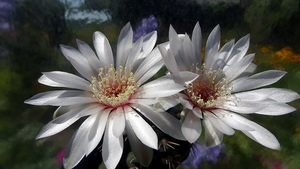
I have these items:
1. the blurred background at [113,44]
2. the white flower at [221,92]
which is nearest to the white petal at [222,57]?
the white flower at [221,92]

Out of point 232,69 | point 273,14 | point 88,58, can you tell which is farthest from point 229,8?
point 88,58

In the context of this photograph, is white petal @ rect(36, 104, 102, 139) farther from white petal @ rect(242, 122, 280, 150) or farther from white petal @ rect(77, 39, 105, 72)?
white petal @ rect(242, 122, 280, 150)

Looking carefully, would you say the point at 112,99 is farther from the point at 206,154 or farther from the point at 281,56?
the point at 281,56

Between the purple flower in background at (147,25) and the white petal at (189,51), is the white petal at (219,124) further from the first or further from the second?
the purple flower in background at (147,25)

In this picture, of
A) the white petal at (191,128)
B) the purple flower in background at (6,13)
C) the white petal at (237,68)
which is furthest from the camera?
the purple flower in background at (6,13)

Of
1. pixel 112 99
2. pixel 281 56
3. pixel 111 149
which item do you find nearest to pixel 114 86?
pixel 112 99

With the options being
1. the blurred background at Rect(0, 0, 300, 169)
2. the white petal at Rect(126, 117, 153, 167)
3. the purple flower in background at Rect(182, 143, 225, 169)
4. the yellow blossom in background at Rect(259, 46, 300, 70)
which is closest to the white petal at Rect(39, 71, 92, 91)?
the white petal at Rect(126, 117, 153, 167)

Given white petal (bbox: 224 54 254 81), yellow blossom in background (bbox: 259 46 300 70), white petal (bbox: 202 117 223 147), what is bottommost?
yellow blossom in background (bbox: 259 46 300 70)

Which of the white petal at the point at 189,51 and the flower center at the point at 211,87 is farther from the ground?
the white petal at the point at 189,51
